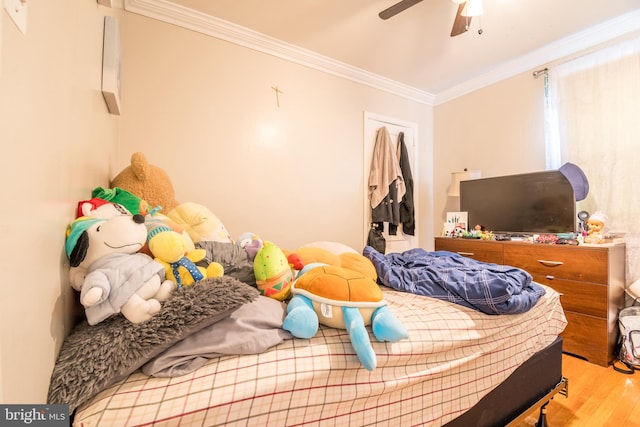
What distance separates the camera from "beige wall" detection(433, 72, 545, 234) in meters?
2.62

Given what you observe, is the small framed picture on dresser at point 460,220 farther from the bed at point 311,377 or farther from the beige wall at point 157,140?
the bed at point 311,377

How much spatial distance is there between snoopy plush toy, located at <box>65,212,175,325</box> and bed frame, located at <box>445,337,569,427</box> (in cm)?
97

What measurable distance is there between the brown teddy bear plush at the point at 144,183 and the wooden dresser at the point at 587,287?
2.61 m

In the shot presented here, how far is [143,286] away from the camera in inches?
24.4

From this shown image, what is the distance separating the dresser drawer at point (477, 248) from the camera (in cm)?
232

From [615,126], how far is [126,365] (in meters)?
3.29

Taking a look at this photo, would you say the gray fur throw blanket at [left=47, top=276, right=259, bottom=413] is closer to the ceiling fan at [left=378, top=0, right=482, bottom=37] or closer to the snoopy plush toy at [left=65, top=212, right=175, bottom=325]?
the snoopy plush toy at [left=65, top=212, right=175, bottom=325]

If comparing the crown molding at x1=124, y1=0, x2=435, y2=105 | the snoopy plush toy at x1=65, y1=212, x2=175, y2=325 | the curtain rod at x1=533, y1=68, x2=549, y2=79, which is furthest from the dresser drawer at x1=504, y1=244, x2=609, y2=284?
the snoopy plush toy at x1=65, y1=212, x2=175, y2=325

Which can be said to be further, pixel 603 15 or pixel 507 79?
pixel 507 79

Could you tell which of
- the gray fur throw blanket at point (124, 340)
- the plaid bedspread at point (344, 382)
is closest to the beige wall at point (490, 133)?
the plaid bedspread at point (344, 382)

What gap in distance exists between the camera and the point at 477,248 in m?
2.46

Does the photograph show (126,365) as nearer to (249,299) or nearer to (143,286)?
(143,286)

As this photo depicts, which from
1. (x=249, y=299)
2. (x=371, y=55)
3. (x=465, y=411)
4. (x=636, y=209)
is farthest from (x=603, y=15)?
(x=249, y=299)

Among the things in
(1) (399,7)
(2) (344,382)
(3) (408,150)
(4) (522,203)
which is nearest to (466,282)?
(2) (344,382)
